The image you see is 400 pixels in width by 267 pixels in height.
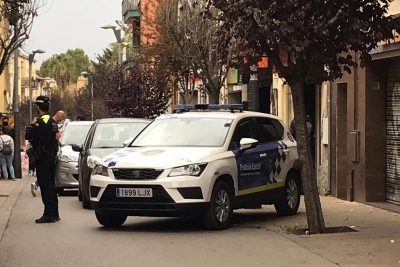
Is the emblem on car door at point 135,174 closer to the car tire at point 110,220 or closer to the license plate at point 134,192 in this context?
the license plate at point 134,192

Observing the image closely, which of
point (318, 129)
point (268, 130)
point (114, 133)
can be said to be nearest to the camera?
point (268, 130)

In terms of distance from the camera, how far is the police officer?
13719mm

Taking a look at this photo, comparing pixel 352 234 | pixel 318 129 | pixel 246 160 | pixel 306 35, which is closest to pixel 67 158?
pixel 318 129

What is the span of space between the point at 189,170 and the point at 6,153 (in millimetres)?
16177

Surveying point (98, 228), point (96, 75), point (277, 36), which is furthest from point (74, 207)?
point (96, 75)

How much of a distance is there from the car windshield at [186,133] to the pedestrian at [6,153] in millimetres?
14120

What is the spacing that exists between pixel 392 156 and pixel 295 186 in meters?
2.42

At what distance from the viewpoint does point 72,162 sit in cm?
1970

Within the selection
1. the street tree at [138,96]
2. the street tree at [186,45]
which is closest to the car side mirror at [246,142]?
the street tree at [186,45]

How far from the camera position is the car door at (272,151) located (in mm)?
13875

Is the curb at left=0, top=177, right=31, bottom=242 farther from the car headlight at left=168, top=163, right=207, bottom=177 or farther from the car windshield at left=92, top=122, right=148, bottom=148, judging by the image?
the car headlight at left=168, top=163, right=207, bottom=177

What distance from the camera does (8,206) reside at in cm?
1720

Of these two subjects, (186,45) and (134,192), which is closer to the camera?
(134,192)

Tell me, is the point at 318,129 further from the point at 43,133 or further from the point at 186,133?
the point at 43,133
